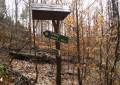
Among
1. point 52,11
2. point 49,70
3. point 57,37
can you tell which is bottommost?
point 49,70

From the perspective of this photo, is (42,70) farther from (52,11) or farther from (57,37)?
(57,37)

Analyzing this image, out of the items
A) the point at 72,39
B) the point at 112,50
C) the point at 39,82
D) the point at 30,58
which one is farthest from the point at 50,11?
the point at 72,39

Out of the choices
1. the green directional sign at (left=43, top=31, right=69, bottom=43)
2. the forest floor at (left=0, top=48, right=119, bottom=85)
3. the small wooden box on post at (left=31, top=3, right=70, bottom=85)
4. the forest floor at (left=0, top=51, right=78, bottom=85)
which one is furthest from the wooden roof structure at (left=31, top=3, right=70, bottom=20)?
the forest floor at (left=0, top=51, right=78, bottom=85)

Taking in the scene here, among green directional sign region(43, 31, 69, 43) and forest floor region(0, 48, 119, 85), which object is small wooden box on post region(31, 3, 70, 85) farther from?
forest floor region(0, 48, 119, 85)

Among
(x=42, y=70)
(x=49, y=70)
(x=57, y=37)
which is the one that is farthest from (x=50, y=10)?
(x=49, y=70)

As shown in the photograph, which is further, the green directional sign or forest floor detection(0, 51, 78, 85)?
forest floor detection(0, 51, 78, 85)

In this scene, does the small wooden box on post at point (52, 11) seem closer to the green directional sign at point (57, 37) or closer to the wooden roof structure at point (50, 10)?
the wooden roof structure at point (50, 10)

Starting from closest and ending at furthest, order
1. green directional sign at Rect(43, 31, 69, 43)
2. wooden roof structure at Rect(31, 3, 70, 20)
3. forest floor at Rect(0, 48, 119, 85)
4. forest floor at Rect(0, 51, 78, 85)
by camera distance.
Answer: green directional sign at Rect(43, 31, 69, 43), wooden roof structure at Rect(31, 3, 70, 20), forest floor at Rect(0, 48, 119, 85), forest floor at Rect(0, 51, 78, 85)

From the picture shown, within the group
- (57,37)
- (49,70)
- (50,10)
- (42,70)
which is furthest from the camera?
(49,70)

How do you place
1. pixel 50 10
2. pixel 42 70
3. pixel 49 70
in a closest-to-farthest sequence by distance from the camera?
1. pixel 50 10
2. pixel 42 70
3. pixel 49 70

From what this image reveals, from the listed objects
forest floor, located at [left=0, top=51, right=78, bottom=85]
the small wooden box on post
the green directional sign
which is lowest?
forest floor, located at [left=0, top=51, right=78, bottom=85]

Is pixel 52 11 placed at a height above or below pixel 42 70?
above

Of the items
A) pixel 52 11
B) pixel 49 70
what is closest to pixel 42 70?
pixel 49 70

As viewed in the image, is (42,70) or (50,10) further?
(42,70)
